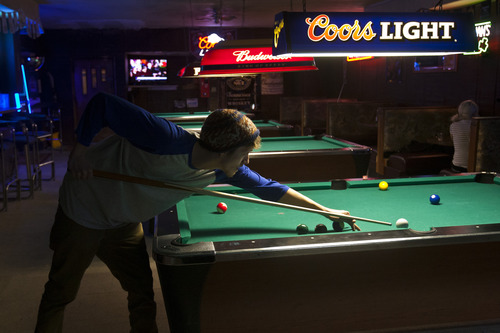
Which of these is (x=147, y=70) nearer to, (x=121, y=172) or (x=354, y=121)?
(x=354, y=121)

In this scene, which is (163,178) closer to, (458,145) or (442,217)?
(442,217)

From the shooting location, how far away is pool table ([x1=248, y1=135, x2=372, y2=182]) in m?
4.10

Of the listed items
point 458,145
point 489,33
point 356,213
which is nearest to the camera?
point 356,213

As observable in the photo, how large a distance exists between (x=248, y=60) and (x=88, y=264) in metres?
2.54

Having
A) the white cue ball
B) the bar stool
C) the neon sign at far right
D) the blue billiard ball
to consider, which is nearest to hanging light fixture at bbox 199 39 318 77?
the blue billiard ball

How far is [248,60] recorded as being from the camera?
416 cm

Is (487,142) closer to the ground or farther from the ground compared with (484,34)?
closer to the ground

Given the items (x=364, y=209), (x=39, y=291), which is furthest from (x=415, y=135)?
(x=39, y=291)

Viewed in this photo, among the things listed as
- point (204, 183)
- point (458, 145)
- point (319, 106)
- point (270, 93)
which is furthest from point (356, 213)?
point (270, 93)

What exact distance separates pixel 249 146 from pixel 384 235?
615 millimetres

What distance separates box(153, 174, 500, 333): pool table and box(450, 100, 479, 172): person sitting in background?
317 cm

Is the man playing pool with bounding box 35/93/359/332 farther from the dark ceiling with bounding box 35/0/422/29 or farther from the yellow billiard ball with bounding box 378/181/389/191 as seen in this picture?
the dark ceiling with bounding box 35/0/422/29

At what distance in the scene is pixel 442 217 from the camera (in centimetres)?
226

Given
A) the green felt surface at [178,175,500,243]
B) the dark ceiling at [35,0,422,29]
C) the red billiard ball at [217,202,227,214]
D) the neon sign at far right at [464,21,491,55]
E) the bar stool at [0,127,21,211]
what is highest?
the dark ceiling at [35,0,422,29]
